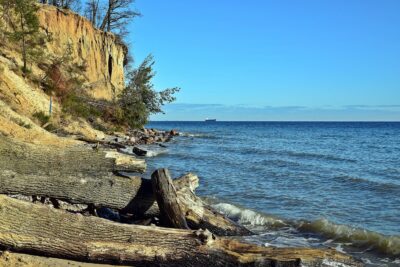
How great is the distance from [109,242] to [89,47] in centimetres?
3281

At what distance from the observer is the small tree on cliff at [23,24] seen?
80.7 feet

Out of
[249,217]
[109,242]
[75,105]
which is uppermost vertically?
[75,105]

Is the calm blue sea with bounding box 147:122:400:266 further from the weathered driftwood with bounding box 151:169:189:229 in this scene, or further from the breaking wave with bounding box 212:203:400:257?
the weathered driftwood with bounding box 151:169:189:229

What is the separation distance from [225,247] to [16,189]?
3316 mm

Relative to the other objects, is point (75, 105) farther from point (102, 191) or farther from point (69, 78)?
point (102, 191)

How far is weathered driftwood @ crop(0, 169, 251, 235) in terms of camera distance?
720cm

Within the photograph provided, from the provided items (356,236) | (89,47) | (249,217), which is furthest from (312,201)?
(89,47)

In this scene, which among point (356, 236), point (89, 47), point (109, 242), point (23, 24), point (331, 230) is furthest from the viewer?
point (89, 47)

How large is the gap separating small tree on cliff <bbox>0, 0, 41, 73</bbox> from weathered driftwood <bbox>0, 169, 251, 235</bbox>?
61.8ft

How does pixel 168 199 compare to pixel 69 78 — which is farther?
pixel 69 78

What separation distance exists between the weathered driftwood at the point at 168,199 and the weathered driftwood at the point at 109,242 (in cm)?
104

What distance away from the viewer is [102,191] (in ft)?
24.5

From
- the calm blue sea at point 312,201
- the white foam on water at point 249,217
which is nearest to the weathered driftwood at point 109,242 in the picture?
the calm blue sea at point 312,201

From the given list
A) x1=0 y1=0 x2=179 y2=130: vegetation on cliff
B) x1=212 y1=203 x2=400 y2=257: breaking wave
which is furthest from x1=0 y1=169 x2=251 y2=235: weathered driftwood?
x1=0 y1=0 x2=179 y2=130: vegetation on cliff
